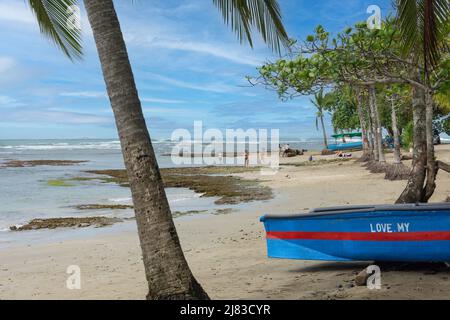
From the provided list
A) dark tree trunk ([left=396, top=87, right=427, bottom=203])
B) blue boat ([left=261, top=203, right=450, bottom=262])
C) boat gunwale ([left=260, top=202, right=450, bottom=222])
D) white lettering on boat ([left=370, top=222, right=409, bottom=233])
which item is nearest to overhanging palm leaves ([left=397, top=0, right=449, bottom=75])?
boat gunwale ([left=260, top=202, right=450, bottom=222])

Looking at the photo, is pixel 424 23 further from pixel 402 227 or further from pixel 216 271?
pixel 216 271

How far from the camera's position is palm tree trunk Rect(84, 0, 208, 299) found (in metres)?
4.17

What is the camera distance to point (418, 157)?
905cm

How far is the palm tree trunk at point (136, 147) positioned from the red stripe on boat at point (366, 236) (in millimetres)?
2871

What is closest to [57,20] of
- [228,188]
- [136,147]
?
[136,147]

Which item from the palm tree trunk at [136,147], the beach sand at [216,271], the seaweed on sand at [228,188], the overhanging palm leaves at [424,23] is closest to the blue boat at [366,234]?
the beach sand at [216,271]

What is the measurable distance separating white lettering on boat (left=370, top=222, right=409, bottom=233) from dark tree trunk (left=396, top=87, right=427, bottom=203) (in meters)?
2.96

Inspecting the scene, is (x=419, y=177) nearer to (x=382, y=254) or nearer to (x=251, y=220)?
(x=382, y=254)

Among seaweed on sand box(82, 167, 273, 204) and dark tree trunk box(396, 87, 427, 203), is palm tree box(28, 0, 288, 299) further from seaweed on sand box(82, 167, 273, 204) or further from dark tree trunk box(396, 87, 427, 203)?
seaweed on sand box(82, 167, 273, 204)

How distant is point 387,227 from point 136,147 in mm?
3510

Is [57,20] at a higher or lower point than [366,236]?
higher

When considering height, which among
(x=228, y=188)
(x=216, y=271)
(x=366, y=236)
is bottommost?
(x=216, y=271)

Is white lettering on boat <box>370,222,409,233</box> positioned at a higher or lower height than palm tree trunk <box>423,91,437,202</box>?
lower
